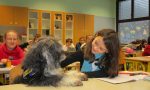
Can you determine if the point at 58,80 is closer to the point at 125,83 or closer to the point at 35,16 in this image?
the point at 125,83

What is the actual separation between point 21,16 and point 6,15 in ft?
1.64

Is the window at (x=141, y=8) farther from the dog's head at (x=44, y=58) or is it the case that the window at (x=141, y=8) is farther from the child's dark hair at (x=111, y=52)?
the dog's head at (x=44, y=58)

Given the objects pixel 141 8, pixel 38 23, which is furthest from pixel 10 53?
pixel 141 8

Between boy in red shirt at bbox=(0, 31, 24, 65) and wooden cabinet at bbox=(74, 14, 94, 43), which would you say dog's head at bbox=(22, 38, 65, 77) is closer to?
boy in red shirt at bbox=(0, 31, 24, 65)

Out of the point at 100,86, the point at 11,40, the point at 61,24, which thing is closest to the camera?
the point at 100,86

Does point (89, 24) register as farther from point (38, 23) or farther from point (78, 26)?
point (38, 23)

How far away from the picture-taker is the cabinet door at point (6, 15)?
24.2 ft

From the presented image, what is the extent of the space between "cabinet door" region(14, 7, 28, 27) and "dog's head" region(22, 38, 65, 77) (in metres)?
6.51

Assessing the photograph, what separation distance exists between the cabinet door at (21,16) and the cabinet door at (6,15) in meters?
0.16

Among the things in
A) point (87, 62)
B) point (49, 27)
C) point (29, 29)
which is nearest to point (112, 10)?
point (49, 27)

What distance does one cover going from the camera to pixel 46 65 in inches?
52.9

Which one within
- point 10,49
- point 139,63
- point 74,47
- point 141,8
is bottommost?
point 139,63

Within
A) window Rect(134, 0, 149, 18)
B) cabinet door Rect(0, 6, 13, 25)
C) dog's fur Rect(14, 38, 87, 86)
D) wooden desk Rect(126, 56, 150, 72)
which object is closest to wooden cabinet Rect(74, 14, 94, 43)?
window Rect(134, 0, 149, 18)

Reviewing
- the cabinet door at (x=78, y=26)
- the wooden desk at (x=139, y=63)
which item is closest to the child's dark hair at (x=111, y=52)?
the wooden desk at (x=139, y=63)
